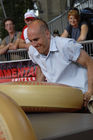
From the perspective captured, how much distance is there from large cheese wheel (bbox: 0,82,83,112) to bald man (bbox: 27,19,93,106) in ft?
0.89

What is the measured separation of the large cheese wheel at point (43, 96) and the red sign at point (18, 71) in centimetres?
198

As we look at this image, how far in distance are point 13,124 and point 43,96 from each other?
31.9 inches

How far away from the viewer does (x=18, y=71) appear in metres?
4.34

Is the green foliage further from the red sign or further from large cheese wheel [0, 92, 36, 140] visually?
large cheese wheel [0, 92, 36, 140]

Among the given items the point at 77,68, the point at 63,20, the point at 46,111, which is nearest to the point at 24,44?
the point at 77,68

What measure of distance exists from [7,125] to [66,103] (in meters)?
0.90

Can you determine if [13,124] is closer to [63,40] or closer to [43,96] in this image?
[43,96]

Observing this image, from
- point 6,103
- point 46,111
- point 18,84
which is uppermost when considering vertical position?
point 6,103

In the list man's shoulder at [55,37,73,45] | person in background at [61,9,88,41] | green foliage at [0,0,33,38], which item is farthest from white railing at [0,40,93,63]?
green foliage at [0,0,33,38]

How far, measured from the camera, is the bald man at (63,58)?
2.38 m

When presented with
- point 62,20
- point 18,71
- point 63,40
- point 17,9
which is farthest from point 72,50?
point 17,9

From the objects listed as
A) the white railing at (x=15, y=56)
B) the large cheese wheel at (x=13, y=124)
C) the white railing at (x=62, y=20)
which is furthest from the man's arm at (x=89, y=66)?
the white railing at (x=62, y=20)

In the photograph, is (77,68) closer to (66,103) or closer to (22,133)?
(66,103)

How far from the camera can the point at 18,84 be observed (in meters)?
2.24
